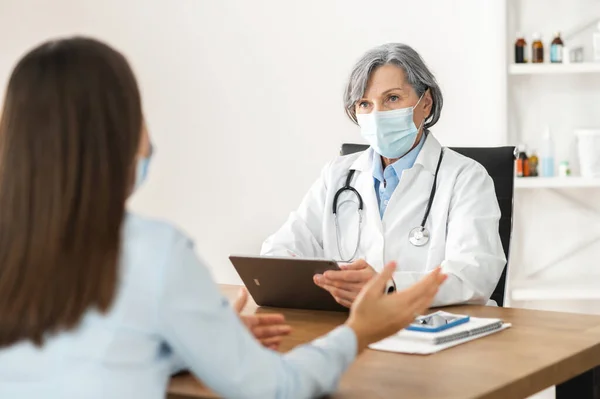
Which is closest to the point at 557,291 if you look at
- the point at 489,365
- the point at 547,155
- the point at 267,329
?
the point at 547,155

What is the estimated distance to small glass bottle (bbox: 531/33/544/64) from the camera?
11.4ft

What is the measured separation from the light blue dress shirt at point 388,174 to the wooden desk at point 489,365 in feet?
2.24

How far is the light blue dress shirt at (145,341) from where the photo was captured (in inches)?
45.6

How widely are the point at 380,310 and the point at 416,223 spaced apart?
46.9 inches

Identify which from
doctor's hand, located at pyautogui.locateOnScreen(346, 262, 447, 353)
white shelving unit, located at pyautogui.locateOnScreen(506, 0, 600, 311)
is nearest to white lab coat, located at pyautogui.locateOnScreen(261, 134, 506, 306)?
Answer: doctor's hand, located at pyautogui.locateOnScreen(346, 262, 447, 353)

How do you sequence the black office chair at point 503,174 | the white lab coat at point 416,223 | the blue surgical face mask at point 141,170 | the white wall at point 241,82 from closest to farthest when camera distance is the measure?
the blue surgical face mask at point 141,170 → the white lab coat at point 416,223 → the black office chair at point 503,174 → the white wall at point 241,82

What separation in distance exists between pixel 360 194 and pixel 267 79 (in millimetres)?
1404

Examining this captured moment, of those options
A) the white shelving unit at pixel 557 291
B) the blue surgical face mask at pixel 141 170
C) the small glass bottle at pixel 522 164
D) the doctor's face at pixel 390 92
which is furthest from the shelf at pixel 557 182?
the blue surgical face mask at pixel 141 170

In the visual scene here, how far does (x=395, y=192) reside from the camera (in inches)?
104

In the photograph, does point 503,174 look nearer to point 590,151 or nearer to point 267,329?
point 590,151

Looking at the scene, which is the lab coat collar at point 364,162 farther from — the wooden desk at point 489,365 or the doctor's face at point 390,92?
the wooden desk at point 489,365

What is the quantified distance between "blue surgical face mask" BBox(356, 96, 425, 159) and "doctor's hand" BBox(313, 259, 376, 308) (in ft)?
2.40

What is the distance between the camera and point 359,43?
3.85 meters

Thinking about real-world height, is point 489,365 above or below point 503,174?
below
